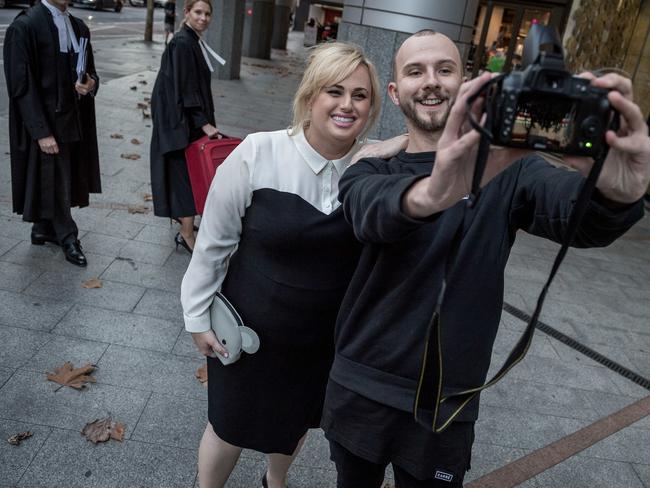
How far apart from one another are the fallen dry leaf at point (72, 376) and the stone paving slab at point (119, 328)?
0.33 m

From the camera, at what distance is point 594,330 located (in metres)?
4.71

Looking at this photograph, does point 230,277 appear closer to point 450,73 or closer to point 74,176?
point 450,73

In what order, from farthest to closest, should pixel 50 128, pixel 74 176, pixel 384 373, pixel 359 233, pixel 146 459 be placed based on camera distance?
pixel 74 176
pixel 50 128
pixel 146 459
pixel 384 373
pixel 359 233

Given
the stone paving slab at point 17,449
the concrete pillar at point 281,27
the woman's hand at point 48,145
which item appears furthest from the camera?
the concrete pillar at point 281,27

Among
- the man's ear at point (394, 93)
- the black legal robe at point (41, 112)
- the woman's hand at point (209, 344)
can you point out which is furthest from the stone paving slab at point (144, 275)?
the man's ear at point (394, 93)

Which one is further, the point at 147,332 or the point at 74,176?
the point at 74,176

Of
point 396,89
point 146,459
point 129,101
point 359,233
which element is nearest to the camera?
point 359,233

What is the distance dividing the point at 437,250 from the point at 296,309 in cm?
67

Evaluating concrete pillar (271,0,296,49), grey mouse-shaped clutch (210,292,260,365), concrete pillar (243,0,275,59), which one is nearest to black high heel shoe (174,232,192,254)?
grey mouse-shaped clutch (210,292,260,365)

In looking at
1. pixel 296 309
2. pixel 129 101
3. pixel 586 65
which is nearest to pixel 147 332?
pixel 296 309

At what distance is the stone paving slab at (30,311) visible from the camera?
3.54 meters

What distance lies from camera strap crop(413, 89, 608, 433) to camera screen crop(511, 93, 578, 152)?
0.13m

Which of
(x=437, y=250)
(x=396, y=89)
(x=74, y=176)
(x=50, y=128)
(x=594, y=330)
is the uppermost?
(x=396, y=89)

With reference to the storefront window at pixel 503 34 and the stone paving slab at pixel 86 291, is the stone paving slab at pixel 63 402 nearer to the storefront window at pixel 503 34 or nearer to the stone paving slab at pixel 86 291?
the stone paving slab at pixel 86 291
